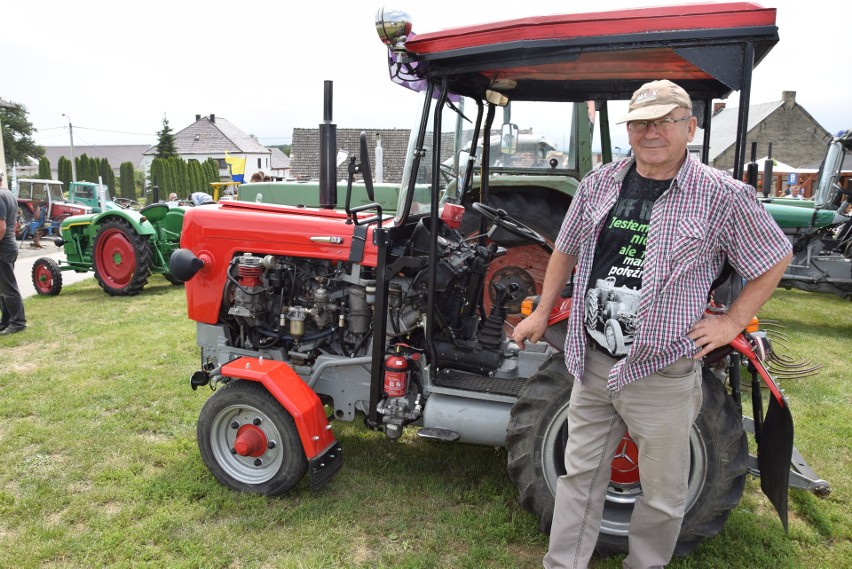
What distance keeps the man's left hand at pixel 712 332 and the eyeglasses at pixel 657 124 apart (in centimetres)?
65

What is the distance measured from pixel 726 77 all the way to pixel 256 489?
292cm

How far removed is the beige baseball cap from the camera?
6.63 ft

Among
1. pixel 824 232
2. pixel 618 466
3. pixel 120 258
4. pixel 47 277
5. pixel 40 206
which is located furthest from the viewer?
pixel 40 206

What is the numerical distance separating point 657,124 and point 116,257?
8.63m

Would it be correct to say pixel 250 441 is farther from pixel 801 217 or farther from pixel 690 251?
pixel 801 217

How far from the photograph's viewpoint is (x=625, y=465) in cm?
291

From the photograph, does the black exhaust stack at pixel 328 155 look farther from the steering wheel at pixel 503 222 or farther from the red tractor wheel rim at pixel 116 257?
the red tractor wheel rim at pixel 116 257

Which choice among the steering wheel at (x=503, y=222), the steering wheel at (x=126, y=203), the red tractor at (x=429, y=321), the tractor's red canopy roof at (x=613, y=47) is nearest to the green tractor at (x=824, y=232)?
the red tractor at (x=429, y=321)

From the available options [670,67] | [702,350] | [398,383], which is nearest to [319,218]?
[398,383]

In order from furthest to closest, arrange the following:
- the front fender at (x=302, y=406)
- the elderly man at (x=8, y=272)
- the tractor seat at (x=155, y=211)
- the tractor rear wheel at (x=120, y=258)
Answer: the tractor seat at (x=155, y=211) → the tractor rear wheel at (x=120, y=258) → the elderly man at (x=8, y=272) → the front fender at (x=302, y=406)

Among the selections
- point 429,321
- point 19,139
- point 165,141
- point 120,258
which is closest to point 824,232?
point 429,321

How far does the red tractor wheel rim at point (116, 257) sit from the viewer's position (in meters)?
8.92

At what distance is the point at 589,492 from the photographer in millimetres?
2453

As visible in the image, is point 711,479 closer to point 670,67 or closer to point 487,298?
point 670,67
